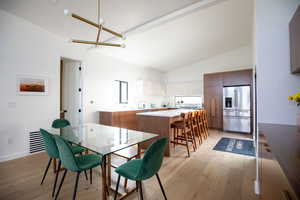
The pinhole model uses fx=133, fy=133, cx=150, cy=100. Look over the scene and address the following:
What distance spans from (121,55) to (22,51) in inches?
102

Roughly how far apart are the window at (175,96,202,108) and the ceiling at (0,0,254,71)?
218cm

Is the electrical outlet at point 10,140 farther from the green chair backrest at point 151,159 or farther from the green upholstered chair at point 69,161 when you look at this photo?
the green chair backrest at point 151,159

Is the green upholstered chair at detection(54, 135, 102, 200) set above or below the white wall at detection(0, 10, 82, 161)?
below

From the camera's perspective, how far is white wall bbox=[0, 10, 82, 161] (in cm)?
271

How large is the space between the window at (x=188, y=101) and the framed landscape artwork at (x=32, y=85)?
553 centimetres

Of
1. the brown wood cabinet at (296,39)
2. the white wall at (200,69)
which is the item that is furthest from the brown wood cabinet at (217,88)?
the brown wood cabinet at (296,39)

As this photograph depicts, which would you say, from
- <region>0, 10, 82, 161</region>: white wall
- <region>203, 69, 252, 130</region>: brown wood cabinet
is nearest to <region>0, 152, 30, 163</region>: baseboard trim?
<region>0, 10, 82, 161</region>: white wall

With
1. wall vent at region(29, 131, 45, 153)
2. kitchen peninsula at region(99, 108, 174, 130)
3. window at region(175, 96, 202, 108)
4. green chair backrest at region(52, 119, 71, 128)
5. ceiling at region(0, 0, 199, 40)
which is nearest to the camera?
ceiling at region(0, 0, 199, 40)

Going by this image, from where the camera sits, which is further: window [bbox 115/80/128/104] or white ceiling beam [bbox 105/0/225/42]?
window [bbox 115/80/128/104]

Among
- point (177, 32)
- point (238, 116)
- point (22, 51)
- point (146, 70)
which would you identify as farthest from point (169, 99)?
point (22, 51)

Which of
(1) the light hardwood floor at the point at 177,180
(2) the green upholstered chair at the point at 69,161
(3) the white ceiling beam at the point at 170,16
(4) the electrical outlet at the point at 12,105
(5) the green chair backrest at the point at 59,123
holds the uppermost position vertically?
(3) the white ceiling beam at the point at 170,16

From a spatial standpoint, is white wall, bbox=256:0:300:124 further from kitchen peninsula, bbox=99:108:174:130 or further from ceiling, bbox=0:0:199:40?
kitchen peninsula, bbox=99:108:174:130

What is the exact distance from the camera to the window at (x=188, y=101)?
6.39 m

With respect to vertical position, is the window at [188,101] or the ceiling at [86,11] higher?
the ceiling at [86,11]
